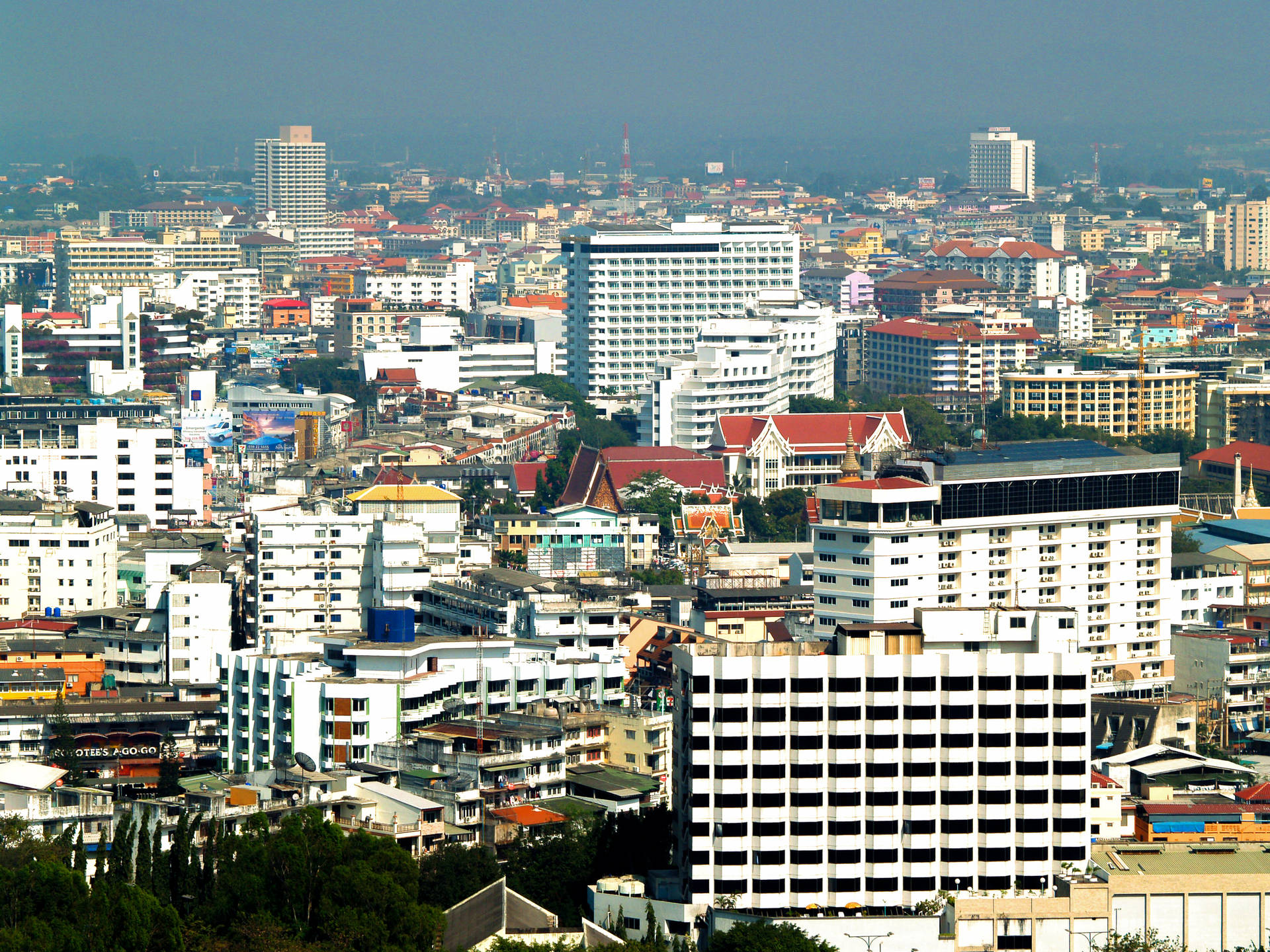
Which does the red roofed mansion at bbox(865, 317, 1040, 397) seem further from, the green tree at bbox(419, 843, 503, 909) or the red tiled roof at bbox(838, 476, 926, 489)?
the green tree at bbox(419, 843, 503, 909)

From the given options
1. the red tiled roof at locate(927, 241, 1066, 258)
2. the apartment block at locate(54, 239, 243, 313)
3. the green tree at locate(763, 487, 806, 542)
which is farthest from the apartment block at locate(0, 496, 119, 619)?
the red tiled roof at locate(927, 241, 1066, 258)

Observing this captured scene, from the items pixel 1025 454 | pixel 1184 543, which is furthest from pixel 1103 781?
pixel 1184 543

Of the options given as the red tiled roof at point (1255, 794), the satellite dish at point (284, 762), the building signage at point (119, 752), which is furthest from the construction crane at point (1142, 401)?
the satellite dish at point (284, 762)

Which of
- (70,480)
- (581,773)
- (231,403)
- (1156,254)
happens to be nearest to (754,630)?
(581,773)

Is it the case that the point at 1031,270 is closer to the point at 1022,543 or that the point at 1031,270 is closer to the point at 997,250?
the point at 997,250

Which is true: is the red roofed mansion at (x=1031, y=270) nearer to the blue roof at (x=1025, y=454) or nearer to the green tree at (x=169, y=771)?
the blue roof at (x=1025, y=454)

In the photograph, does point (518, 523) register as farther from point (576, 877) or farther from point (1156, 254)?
point (1156, 254)
